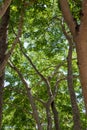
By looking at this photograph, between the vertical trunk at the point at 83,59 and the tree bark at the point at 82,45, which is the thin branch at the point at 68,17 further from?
the vertical trunk at the point at 83,59

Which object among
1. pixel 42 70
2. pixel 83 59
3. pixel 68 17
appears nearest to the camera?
pixel 83 59

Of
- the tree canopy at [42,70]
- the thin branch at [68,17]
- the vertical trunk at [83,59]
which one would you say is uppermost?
the tree canopy at [42,70]

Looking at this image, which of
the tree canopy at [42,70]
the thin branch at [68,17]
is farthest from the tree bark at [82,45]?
the tree canopy at [42,70]

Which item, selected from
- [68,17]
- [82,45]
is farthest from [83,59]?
[68,17]

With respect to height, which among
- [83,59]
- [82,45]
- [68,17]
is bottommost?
[83,59]

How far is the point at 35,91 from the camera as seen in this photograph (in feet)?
43.3

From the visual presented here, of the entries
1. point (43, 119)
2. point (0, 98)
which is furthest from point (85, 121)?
point (0, 98)

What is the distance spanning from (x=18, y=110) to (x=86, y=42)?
9224mm

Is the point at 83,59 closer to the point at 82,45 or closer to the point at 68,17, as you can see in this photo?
the point at 82,45

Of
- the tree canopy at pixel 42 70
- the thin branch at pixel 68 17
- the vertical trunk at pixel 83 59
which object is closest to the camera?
the vertical trunk at pixel 83 59

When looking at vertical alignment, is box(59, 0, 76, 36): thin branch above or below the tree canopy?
below

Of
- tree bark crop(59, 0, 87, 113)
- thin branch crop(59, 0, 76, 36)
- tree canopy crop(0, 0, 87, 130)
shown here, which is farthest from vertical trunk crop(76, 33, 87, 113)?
tree canopy crop(0, 0, 87, 130)

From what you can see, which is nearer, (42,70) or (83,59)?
(83,59)

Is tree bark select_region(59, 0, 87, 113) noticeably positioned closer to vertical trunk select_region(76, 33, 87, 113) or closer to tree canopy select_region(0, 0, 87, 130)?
vertical trunk select_region(76, 33, 87, 113)
